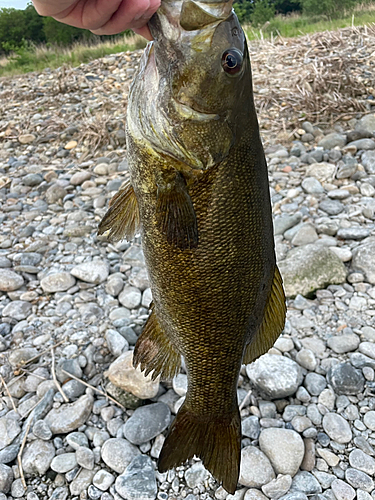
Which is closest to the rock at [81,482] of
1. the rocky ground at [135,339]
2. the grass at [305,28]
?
the rocky ground at [135,339]

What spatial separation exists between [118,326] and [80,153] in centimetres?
447

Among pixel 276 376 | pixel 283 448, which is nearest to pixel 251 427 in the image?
pixel 283 448

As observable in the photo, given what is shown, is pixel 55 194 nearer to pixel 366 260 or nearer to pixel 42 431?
pixel 42 431

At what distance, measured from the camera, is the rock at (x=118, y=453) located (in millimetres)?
2582

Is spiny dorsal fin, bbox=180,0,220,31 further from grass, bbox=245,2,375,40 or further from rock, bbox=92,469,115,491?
grass, bbox=245,2,375,40

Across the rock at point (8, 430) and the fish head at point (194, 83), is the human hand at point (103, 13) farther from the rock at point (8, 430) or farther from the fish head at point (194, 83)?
the rock at point (8, 430)

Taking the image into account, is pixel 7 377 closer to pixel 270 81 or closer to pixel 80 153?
pixel 80 153

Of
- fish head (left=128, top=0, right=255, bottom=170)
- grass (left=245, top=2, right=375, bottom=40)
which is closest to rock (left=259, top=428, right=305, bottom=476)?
fish head (left=128, top=0, right=255, bottom=170)

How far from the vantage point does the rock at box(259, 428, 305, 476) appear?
2.47m

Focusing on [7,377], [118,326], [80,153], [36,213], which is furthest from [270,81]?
[7,377]

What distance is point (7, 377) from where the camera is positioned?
3223 millimetres

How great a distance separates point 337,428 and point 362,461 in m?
0.23

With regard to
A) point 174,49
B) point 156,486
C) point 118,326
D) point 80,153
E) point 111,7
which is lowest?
point 156,486

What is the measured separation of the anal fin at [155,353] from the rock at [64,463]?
111 centimetres
